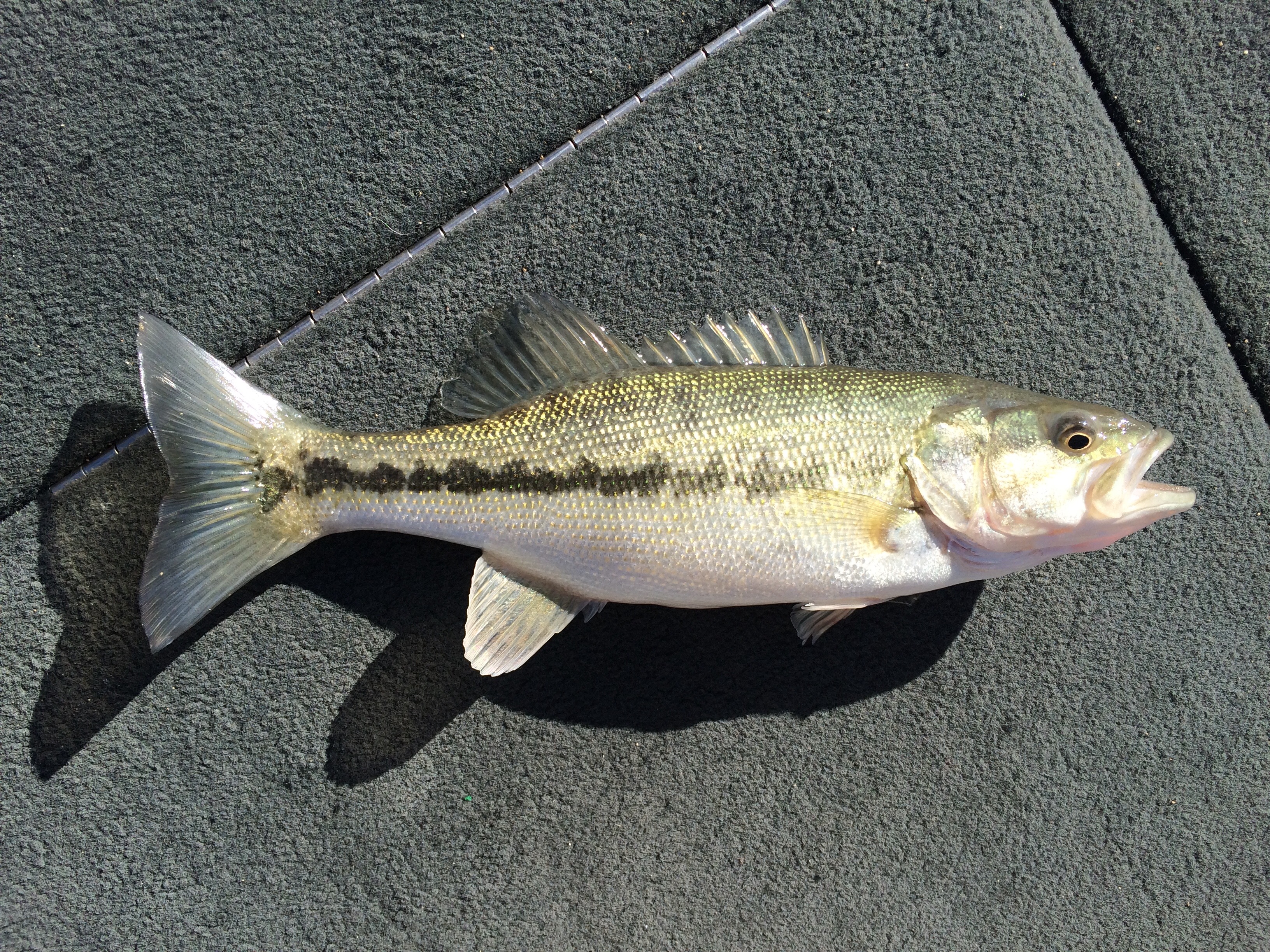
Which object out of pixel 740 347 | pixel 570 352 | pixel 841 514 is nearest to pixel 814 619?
pixel 841 514

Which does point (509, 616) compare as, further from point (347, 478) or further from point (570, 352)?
point (570, 352)

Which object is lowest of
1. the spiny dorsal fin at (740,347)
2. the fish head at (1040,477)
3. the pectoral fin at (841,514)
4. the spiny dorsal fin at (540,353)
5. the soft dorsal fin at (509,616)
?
the fish head at (1040,477)

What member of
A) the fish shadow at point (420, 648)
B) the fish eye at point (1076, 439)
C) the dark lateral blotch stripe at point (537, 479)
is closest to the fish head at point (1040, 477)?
the fish eye at point (1076, 439)

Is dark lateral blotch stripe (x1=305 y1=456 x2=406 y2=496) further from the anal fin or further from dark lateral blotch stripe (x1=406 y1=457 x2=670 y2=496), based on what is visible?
the anal fin

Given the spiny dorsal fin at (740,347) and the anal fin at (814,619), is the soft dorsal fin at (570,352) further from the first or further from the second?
the anal fin at (814,619)

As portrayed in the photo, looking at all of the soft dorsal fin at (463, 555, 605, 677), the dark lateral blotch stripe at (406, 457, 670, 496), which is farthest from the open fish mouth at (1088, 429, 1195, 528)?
the soft dorsal fin at (463, 555, 605, 677)

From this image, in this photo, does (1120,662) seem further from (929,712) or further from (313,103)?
(313,103)

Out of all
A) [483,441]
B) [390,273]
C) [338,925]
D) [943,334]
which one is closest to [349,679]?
[338,925]
